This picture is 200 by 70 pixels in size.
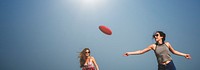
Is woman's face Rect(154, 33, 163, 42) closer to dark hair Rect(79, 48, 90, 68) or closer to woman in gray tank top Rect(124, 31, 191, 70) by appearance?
woman in gray tank top Rect(124, 31, 191, 70)

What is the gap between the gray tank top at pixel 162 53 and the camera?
238 inches

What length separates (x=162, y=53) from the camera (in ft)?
20.0

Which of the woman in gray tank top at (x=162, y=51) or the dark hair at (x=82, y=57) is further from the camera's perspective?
the dark hair at (x=82, y=57)

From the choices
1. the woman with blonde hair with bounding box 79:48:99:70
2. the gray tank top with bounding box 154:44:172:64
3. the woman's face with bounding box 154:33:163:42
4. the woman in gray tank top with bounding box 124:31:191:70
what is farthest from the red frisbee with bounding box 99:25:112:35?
the gray tank top with bounding box 154:44:172:64

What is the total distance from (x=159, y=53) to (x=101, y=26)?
13.1 feet

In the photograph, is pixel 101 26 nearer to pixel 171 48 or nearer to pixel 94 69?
pixel 94 69

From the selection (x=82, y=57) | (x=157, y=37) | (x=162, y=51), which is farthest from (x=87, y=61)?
(x=162, y=51)

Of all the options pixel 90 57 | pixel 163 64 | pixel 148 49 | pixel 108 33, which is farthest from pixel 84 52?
pixel 163 64

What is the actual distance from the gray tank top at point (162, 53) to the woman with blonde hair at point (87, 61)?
3194mm

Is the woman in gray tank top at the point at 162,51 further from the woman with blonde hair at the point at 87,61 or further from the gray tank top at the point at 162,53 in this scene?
the woman with blonde hair at the point at 87,61

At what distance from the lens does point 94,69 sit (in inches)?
345

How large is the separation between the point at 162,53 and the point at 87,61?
3.56 meters

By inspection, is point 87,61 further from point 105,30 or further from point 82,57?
point 105,30

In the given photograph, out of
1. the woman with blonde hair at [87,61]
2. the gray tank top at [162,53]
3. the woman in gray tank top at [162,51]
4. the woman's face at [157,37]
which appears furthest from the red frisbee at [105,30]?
the gray tank top at [162,53]
